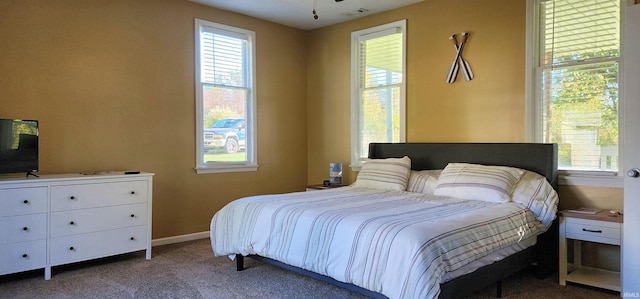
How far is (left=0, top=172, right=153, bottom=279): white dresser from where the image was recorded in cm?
331

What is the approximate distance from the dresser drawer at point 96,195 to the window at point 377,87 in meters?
2.57

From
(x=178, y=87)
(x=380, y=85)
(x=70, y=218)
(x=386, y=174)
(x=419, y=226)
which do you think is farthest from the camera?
(x=380, y=85)

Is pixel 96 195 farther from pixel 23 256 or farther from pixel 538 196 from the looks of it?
pixel 538 196

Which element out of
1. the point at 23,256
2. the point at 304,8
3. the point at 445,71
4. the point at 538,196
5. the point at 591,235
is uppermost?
the point at 304,8

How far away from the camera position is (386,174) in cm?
437

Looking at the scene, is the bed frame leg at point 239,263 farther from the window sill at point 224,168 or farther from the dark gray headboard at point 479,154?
the dark gray headboard at point 479,154

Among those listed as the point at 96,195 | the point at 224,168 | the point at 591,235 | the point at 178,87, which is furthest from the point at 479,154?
the point at 96,195

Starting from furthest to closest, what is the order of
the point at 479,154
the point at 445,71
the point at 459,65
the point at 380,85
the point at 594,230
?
1. the point at 380,85
2. the point at 445,71
3. the point at 459,65
4. the point at 479,154
5. the point at 594,230

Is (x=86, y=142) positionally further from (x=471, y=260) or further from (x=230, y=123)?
(x=471, y=260)

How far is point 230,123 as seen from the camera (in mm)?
5199

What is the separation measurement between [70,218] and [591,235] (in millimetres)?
4074

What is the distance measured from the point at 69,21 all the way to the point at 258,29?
2120 millimetres

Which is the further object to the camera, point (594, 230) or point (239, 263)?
point (239, 263)

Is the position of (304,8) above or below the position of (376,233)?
above
